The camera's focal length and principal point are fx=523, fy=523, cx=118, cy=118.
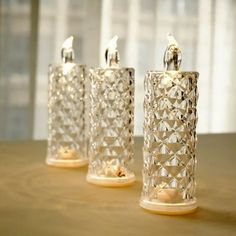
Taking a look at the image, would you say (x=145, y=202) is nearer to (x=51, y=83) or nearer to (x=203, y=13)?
(x=51, y=83)

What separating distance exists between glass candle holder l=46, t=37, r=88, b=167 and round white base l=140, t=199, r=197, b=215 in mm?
420

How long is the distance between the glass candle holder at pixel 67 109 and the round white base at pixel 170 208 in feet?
1.38

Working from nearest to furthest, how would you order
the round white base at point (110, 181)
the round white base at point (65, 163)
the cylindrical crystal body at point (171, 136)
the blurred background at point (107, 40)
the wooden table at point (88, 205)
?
the wooden table at point (88, 205) → the cylindrical crystal body at point (171, 136) → the round white base at point (110, 181) → the round white base at point (65, 163) → the blurred background at point (107, 40)

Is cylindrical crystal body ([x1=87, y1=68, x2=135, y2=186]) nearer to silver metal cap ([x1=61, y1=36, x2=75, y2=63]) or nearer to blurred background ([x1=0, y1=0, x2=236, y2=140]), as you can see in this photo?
silver metal cap ([x1=61, y1=36, x2=75, y2=63])

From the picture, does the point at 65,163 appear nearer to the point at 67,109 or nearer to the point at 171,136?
the point at 67,109

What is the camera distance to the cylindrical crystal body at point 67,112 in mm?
1205

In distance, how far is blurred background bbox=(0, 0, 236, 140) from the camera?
258 centimetres

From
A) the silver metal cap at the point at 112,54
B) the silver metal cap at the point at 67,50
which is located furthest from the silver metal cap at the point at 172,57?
the silver metal cap at the point at 67,50

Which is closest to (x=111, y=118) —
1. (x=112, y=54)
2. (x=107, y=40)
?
(x=112, y=54)

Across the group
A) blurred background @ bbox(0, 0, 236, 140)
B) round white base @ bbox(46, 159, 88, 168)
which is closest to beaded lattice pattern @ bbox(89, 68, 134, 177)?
round white base @ bbox(46, 159, 88, 168)

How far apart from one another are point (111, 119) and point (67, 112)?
22 centimetres

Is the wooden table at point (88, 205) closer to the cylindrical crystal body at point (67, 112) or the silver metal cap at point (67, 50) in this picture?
the cylindrical crystal body at point (67, 112)

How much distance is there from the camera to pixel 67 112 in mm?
1227

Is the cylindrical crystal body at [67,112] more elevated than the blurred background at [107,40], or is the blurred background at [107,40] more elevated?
the blurred background at [107,40]
